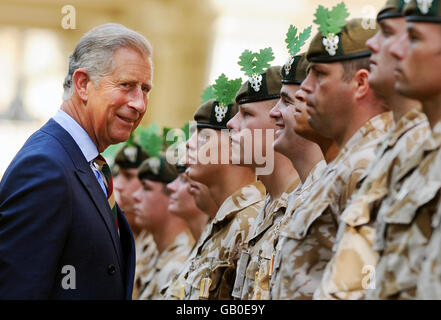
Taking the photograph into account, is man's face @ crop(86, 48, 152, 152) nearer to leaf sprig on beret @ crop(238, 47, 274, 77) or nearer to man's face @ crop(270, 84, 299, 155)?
man's face @ crop(270, 84, 299, 155)

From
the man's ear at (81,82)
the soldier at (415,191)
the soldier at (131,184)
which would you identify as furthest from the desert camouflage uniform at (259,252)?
the soldier at (131,184)

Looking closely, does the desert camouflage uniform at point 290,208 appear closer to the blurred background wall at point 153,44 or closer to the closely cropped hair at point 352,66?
the closely cropped hair at point 352,66

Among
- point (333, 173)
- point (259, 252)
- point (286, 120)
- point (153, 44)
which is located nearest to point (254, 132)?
point (286, 120)

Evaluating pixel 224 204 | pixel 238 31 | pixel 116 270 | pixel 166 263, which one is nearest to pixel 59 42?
pixel 238 31

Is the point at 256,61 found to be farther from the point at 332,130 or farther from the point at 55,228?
the point at 55,228

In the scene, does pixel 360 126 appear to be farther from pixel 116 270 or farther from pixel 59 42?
pixel 59 42

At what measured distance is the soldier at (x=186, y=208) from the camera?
7.61 m

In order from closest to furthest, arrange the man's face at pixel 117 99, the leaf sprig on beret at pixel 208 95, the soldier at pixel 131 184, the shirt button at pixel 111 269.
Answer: the shirt button at pixel 111 269 < the man's face at pixel 117 99 < the leaf sprig on beret at pixel 208 95 < the soldier at pixel 131 184

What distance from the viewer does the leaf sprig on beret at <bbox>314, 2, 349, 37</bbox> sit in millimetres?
4051

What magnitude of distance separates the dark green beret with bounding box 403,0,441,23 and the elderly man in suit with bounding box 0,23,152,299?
168 centimetres

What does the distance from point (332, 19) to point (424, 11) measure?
1066 mm

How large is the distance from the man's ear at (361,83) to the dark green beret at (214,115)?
2.16 metres

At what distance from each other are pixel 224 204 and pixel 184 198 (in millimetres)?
1881
